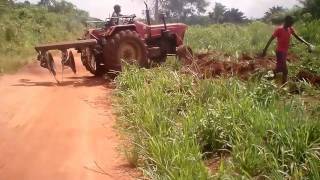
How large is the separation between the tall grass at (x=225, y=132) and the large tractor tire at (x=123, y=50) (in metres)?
3.44

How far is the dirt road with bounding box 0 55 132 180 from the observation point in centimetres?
511

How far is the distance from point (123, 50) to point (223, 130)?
228 inches

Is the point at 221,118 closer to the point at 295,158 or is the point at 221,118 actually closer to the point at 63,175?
the point at 295,158

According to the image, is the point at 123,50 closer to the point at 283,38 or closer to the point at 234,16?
the point at 283,38

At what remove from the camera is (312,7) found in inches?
838

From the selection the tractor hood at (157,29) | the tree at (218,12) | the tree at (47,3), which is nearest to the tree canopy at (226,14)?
the tree at (218,12)

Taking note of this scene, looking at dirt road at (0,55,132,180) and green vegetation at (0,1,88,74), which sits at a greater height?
green vegetation at (0,1,88,74)

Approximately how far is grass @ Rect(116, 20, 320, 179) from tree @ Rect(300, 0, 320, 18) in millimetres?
14749

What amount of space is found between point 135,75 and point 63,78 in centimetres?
367

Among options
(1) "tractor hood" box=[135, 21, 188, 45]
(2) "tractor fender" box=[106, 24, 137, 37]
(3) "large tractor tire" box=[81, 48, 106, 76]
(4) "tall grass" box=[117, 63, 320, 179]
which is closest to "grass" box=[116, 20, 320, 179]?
(4) "tall grass" box=[117, 63, 320, 179]

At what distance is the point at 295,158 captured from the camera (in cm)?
428

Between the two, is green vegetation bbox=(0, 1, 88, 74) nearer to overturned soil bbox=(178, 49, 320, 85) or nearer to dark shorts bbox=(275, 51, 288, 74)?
overturned soil bbox=(178, 49, 320, 85)

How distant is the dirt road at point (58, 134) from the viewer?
201 inches

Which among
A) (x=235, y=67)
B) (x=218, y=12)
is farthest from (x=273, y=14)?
(x=235, y=67)
